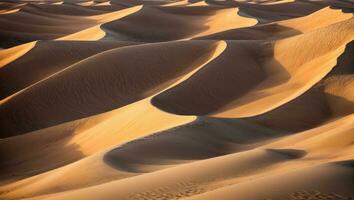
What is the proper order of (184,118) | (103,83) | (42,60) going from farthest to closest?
1. (42,60)
2. (103,83)
3. (184,118)

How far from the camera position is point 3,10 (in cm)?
3209

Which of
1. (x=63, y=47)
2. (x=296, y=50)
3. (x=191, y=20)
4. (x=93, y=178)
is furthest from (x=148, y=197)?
(x=191, y=20)

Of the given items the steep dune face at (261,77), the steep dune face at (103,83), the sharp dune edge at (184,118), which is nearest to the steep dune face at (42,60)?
the sharp dune edge at (184,118)

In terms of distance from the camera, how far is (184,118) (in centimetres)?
970

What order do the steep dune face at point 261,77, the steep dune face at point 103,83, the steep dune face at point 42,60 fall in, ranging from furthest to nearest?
the steep dune face at point 42,60
the steep dune face at point 103,83
the steep dune face at point 261,77

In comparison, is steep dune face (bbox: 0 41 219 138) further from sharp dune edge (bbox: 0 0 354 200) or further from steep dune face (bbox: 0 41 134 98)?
steep dune face (bbox: 0 41 134 98)

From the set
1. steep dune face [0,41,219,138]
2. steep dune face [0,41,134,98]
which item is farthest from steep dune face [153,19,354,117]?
steep dune face [0,41,134,98]

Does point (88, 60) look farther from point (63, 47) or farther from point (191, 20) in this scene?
point (191, 20)

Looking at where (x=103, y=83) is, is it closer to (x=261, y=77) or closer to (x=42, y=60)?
(x=42, y=60)

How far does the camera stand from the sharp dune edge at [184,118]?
19.2ft

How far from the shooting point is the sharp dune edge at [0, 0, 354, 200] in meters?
5.85

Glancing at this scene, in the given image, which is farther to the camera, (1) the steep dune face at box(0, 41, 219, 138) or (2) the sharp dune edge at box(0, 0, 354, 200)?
(1) the steep dune face at box(0, 41, 219, 138)

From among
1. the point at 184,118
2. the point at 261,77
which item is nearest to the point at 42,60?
the point at 261,77

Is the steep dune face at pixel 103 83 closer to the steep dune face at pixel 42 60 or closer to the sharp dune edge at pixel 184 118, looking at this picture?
the sharp dune edge at pixel 184 118
